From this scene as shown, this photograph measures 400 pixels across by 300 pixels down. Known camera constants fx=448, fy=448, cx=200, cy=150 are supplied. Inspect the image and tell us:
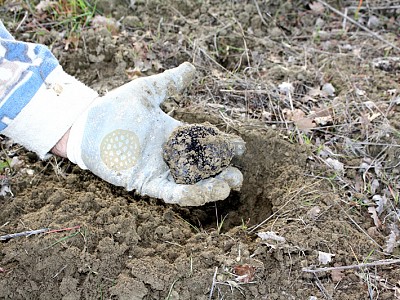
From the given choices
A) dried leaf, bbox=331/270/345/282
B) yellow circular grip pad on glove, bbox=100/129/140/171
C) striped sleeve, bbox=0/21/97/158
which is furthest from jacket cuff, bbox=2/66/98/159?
dried leaf, bbox=331/270/345/282

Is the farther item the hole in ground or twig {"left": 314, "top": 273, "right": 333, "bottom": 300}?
the hole in ground

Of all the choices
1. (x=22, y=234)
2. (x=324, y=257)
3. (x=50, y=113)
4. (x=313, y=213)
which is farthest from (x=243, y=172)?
(x=22, y=234)

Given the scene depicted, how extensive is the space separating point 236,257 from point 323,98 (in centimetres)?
151

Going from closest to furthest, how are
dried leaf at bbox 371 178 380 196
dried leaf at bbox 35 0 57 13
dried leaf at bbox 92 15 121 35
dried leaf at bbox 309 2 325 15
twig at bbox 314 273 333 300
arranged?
twig at bbox 314 273 333 300, dried leaf at bbox 371 178 380 196, dried leaf at bbox 92 15 121 35, dried leaf at bbox 35 0 57 13, dried leaf at bbox 309 2 325 15

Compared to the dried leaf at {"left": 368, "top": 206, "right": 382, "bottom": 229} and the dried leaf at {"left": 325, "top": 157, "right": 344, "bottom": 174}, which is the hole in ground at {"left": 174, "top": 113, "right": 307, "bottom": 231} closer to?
the dried leaf at {"left": 325, "top": 157, "right": 344, "bottom": 174}

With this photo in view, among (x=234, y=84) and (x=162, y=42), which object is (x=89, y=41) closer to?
(x=162, y=42)

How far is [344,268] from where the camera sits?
2.26 metres

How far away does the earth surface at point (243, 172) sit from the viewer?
7.22ft

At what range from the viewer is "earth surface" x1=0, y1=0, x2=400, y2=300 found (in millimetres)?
2201

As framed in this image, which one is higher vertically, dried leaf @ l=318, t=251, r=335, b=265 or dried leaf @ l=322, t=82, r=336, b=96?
dried leaf @ l=322, t=82, r=336, b=96

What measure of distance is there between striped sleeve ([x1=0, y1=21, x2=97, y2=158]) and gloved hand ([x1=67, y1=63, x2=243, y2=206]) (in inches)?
3.3

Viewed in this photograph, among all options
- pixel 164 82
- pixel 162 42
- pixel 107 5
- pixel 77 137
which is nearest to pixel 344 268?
pixel 164 82

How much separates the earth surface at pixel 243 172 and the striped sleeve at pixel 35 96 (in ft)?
1.18

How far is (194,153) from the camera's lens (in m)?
2.32
